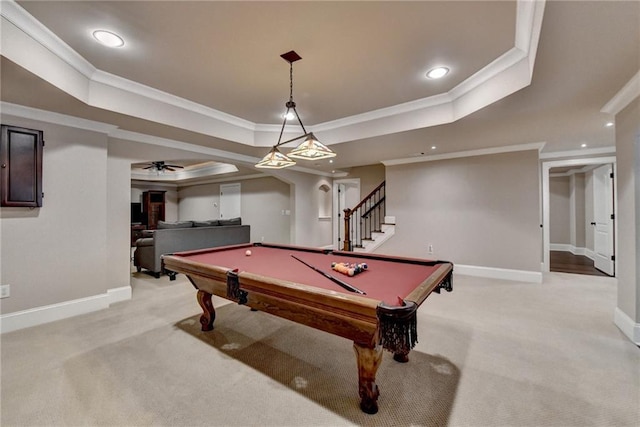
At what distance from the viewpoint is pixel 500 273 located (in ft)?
15.5

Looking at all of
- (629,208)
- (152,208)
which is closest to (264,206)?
(152,208)

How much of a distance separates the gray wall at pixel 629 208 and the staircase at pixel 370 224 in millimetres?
3454

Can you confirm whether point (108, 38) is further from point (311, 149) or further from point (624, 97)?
point (624, 97)

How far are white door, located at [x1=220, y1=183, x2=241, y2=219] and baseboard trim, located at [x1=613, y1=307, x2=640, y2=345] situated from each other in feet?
26.7

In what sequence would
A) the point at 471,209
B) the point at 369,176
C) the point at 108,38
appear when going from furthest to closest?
the point at 369,176, the point at 471,209, the point at 108,38

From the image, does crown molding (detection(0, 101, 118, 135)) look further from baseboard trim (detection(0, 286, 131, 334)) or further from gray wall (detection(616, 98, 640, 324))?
gray wall (detection(616, 98, 640, 324))

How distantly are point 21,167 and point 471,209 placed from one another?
20.8 ft

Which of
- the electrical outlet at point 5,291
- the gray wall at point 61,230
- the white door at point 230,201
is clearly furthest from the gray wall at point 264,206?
the electrical outlet at point 5,291

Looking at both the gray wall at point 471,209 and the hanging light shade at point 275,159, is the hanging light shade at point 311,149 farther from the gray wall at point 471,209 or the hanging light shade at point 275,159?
the gray wall at point 471,209

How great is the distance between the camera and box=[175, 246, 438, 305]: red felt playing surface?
1716mm

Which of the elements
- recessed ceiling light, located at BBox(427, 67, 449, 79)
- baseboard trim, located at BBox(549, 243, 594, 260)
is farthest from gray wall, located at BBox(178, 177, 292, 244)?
baseboard trim, located at BBox(549, 243, 594, 260)

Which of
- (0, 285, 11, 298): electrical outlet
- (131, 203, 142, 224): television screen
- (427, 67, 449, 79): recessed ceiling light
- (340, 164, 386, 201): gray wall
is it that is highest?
(427, 67, 449, 79): recessed ceiling light

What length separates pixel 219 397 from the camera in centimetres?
175

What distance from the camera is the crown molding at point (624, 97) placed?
2.26m
